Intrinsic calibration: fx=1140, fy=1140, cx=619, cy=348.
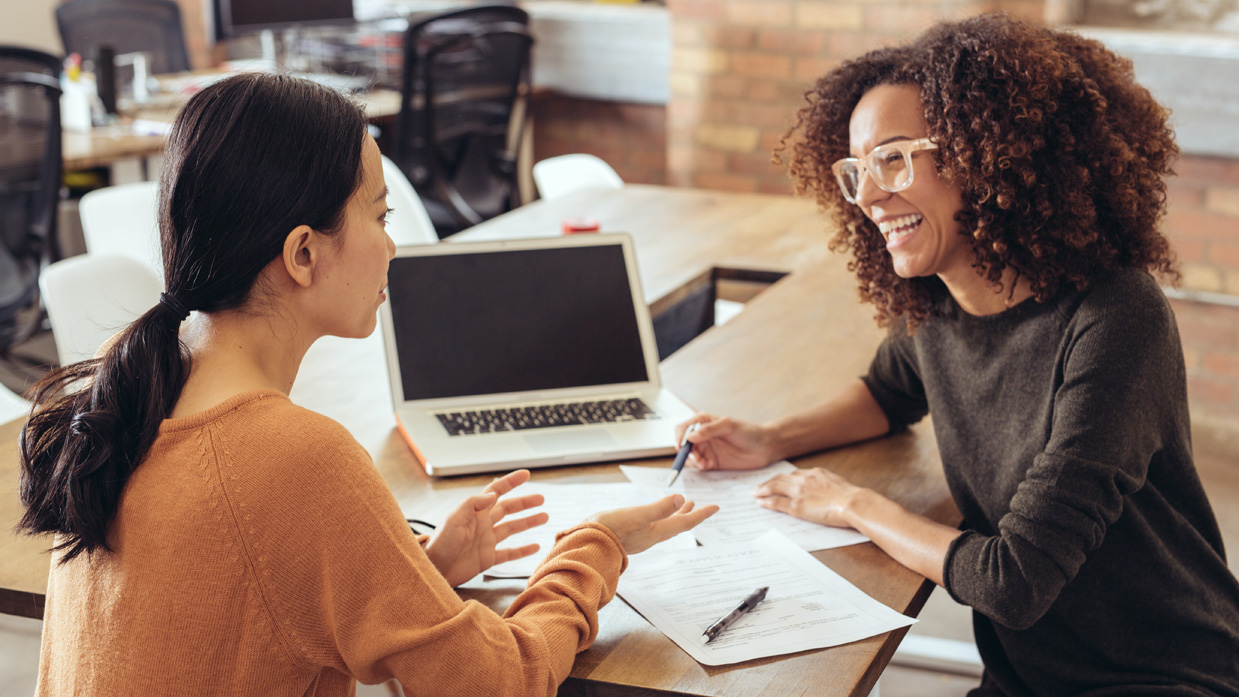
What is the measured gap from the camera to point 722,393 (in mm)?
1723

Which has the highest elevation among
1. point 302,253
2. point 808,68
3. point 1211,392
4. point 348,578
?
point 302,253

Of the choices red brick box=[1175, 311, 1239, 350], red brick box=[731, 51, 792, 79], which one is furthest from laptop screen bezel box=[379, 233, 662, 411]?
red brick box=[1175, 311, 1239, 350]

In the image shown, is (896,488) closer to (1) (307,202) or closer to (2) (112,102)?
(1) (307,202)

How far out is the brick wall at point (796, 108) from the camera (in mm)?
3377

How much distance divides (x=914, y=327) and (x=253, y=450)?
0.91 meters

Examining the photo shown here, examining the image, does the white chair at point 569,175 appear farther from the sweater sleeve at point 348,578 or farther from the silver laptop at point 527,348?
the sweater sleeve at point 348,578

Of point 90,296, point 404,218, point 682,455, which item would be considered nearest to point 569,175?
point 404,218

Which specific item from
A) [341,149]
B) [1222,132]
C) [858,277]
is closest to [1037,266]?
[858,277]

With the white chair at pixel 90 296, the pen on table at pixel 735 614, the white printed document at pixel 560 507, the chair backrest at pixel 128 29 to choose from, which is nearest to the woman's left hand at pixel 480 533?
the white printed document at pixel 560 507

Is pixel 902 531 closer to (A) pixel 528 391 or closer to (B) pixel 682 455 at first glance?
(B) pixel 682 455

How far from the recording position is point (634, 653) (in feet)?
3.45

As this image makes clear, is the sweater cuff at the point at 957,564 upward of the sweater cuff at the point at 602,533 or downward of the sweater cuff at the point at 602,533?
downward

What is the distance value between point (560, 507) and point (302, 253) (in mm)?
540

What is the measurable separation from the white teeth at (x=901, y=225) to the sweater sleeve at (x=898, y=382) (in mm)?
229
